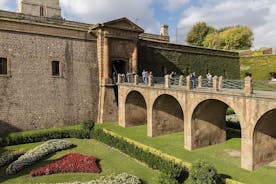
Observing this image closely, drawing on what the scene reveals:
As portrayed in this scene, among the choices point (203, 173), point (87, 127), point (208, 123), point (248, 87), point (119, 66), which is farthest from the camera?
point (119, 66)

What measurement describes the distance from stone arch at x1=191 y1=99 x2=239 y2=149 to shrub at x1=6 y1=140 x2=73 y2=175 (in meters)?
9.53

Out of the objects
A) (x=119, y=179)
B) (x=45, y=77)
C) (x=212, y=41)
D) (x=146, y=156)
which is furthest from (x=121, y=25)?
(x=212, y=41)

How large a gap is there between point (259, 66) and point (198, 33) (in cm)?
2304

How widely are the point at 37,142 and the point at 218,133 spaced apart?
14491 millimetres

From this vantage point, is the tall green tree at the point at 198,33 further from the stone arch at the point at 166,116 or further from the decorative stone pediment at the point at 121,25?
the stone arch at the point at 166,116

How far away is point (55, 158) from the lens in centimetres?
1764

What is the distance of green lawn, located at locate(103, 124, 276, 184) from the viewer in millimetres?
13711

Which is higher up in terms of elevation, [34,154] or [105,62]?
[105,62]

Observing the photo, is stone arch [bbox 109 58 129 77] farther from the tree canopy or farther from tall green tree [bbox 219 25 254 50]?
tall green tree [bbox 219 25 254 50]

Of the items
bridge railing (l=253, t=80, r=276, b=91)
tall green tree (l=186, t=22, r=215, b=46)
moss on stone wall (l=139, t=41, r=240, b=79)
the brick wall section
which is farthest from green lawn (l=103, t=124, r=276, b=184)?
tall green tree (l=186, t=22, r=215, b=46)

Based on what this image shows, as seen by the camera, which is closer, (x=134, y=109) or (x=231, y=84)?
(x=231, y=84)

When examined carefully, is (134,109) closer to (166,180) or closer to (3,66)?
(3,66)

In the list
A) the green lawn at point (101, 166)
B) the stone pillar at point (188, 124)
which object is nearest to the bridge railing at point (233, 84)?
the stone pillar at point (188, 124)

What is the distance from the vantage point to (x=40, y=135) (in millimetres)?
21719
